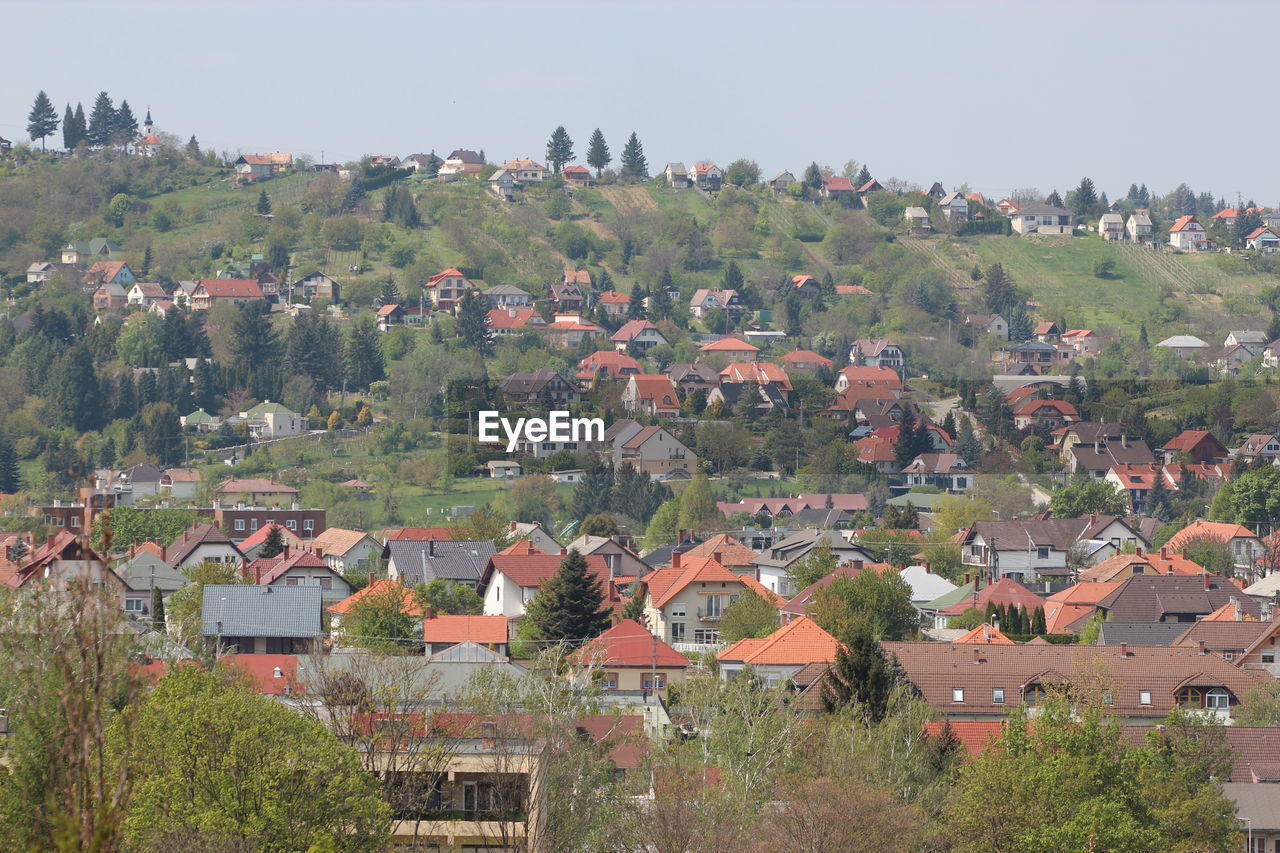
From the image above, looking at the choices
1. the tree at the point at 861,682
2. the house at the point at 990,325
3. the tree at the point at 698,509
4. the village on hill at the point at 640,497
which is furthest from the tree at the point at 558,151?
the tree at the point at 861,682

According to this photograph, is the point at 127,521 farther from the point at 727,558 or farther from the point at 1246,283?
the point at 1246,283

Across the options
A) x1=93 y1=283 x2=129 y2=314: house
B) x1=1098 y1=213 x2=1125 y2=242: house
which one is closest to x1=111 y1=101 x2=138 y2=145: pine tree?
x1=93 y1=283 x2=129 y2=314: house

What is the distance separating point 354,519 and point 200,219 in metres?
70.8

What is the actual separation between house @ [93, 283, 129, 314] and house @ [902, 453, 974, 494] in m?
57.3

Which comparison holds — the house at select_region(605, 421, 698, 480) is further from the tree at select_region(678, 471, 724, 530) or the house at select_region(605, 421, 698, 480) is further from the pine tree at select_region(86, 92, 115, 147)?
the pine tree at select_region(86, 92, 115, 147)

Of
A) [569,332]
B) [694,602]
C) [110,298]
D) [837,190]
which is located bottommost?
[694,602]

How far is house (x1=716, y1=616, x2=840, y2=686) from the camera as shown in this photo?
35.3 m

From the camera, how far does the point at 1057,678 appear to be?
31344 millimetres

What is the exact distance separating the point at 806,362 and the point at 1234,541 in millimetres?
54782

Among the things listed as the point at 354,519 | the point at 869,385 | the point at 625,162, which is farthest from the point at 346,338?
the point at 625,162

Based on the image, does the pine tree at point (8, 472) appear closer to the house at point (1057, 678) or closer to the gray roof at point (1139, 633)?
the gray roof at point (1139, 633)

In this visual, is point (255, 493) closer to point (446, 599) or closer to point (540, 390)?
point (540, 390)
